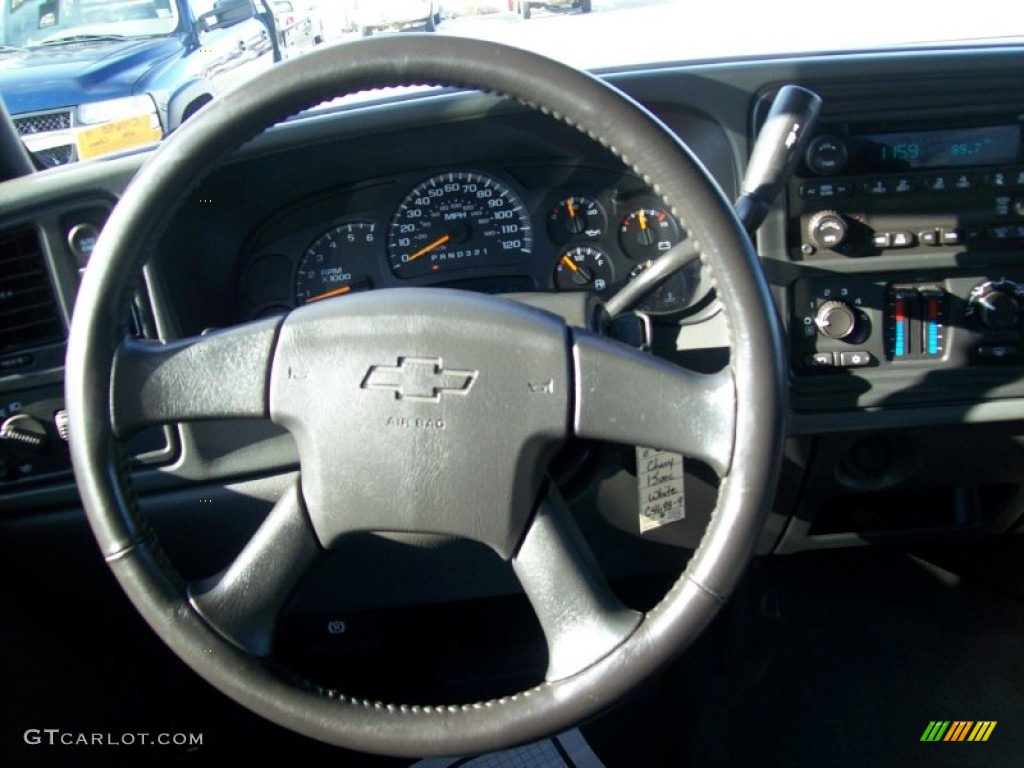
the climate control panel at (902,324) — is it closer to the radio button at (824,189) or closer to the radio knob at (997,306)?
the radio knob at (997,306)

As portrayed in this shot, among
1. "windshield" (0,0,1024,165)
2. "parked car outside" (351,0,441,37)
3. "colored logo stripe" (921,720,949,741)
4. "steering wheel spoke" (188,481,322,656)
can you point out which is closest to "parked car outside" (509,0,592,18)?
"windshield" (0,0,1024,165)

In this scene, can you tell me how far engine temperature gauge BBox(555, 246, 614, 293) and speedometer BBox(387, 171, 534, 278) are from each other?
0.25ft

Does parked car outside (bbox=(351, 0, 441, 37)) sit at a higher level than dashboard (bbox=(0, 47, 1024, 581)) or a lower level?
higher

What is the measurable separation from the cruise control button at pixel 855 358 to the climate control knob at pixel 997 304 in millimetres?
195

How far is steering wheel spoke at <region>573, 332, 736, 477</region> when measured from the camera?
116 centimetres

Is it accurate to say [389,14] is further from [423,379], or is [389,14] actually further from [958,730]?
[958,730]

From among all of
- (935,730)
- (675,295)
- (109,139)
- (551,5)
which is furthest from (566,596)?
(551,5)

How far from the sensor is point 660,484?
1690mm

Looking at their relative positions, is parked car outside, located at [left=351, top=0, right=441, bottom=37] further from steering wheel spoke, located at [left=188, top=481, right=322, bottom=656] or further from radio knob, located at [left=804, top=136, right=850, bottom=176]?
steering wheel spoke, located at [left=188, top=481, right=322, bottom=656]

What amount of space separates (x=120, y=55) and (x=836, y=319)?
346 centimetres

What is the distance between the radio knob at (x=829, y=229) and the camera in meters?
1.75

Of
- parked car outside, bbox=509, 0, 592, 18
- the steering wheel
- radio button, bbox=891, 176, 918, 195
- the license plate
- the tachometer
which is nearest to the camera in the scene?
the steering wheel

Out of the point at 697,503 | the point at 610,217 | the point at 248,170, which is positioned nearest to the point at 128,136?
the point at 248,170

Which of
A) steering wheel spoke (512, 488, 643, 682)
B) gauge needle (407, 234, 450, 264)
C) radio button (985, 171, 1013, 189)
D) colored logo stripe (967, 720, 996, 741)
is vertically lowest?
colored logo stripe (967, 720, 996, 741)
